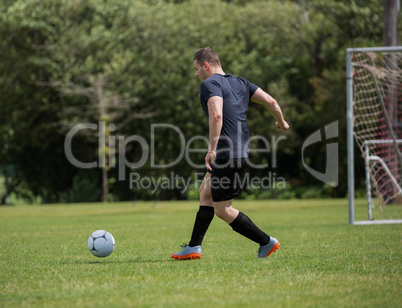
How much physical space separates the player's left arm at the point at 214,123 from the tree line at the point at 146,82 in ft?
80.1

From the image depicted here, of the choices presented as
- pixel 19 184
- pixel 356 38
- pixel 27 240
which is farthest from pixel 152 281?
pixel 19 184

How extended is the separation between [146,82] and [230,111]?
27488 millimetres

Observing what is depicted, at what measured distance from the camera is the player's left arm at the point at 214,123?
6.30m

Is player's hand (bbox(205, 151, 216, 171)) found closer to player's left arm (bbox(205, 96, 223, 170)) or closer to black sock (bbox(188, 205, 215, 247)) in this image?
player's left arm (bbox(205, 96, 223, 170))

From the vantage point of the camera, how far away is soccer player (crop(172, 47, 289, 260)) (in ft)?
21.1

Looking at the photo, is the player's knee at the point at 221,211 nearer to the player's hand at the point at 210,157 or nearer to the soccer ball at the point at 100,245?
the player's hand at the point at 210,157

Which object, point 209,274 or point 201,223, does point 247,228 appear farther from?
point 209,274

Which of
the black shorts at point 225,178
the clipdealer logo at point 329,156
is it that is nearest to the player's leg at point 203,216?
the black shorts at point 225,178

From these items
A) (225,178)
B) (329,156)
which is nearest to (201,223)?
(225,178)

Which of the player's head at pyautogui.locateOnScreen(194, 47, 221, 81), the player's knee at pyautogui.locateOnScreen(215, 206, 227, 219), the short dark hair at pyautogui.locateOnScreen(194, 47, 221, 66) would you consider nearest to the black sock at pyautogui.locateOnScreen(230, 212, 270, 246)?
the player's knee at pyautogui.locateOnScreen(215, 206, 227, 219)

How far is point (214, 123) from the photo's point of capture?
6.34 meters

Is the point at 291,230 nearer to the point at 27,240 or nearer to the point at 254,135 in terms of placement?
the point at 27,240

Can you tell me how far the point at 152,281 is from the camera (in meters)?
5.34

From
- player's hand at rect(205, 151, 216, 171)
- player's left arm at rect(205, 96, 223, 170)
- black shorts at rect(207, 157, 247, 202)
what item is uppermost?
player's left arm at rect(205, 96, 223, 170)
